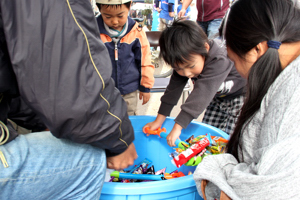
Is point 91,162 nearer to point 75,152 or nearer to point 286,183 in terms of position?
point 75,152

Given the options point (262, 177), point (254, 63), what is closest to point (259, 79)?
point (254, 63)

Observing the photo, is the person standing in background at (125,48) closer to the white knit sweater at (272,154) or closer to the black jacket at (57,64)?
the black jacket at (57,64)

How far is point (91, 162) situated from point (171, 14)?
11.2 feet

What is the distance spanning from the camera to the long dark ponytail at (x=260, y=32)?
1.82 feet

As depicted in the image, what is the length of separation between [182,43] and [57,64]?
0.64m

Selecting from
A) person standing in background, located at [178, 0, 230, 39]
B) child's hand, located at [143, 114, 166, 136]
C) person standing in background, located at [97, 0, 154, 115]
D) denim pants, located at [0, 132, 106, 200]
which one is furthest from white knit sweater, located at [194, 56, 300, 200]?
person standing in background, located at [178, 0, 230, 39]

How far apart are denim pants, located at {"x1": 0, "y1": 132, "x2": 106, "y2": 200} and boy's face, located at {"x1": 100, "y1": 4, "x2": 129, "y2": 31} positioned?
763 mm

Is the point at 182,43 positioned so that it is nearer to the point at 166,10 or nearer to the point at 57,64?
the point at 57,64

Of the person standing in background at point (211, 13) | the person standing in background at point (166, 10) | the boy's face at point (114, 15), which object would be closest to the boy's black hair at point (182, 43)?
the boy's face at point (114, 15)

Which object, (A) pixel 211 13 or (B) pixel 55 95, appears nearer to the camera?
(B) pixel 55 95

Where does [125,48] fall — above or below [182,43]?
below

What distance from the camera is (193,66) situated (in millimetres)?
1009

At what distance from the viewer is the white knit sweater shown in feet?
1.51

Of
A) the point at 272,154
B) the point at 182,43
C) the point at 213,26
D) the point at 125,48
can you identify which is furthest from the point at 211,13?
the point at 272,154
